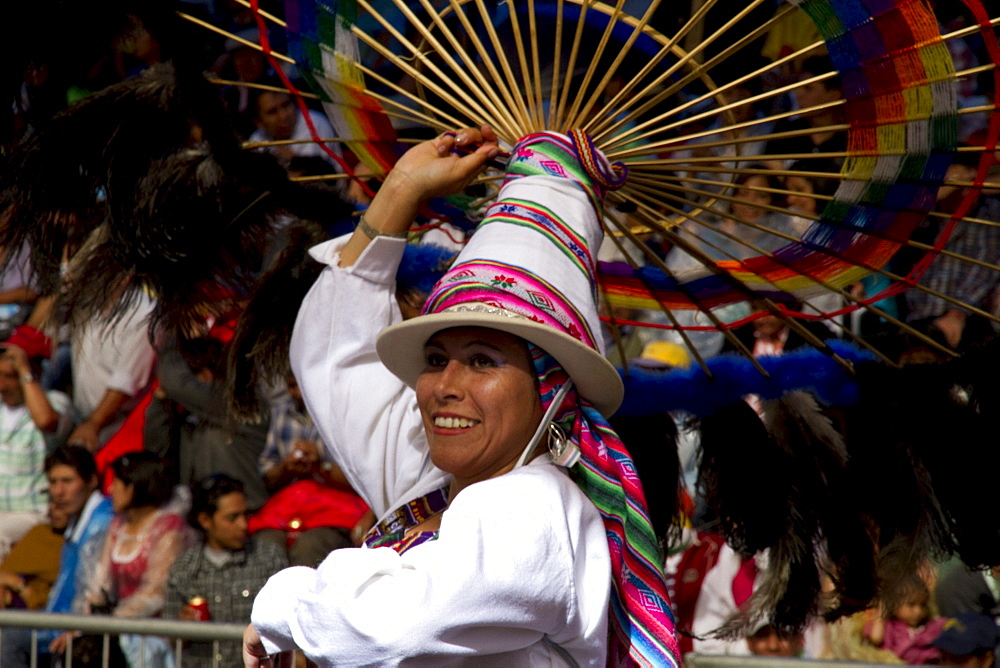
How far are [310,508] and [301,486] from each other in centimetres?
15

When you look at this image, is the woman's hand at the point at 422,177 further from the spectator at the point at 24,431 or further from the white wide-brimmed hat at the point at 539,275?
the spectator at the point at 24,431

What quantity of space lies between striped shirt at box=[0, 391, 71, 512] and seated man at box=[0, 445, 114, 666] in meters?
0.09

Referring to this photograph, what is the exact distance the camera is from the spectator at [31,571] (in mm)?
5863

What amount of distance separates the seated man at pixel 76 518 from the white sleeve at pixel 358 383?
3.28m

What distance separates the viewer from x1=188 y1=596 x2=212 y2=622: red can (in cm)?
490

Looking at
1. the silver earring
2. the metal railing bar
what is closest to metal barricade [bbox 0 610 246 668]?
the metal railing bar

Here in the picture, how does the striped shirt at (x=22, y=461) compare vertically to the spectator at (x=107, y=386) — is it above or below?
below

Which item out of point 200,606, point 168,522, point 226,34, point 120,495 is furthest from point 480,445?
point 120,495

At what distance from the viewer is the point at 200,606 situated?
4.91m

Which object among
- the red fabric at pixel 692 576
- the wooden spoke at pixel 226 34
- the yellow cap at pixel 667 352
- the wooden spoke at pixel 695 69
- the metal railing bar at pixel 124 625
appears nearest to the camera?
the wooden spoke at pixel 695 69

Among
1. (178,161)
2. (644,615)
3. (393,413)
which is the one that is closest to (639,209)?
(393,413)

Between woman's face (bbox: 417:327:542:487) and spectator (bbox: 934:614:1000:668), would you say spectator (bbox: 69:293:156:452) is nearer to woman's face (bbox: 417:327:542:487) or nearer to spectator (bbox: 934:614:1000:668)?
woman's face (bbox: 417:327:542:487)

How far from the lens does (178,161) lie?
9.29 feet

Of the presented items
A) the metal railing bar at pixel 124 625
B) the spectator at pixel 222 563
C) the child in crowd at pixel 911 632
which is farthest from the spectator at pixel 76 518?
the child in crowd at pixel 911 632
